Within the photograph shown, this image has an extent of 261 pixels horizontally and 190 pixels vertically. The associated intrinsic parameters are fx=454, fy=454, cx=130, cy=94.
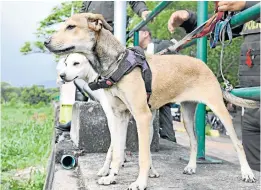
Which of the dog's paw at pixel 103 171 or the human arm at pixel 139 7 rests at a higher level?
the human arm at pixel 139 7

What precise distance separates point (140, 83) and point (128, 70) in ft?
0.33

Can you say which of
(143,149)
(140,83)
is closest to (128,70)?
(140,83)

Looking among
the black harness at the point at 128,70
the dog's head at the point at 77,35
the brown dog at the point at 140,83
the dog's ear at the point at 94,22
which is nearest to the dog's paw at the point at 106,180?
the brown dog at the point at 140,83

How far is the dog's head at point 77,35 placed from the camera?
7.97 ft

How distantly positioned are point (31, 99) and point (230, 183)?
22.8m

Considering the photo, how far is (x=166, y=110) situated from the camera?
17.5ft

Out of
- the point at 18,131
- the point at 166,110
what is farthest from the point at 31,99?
the point at 166,110

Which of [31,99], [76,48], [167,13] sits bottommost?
[31,99]

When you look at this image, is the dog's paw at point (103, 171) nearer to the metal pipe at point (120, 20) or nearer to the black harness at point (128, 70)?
the black harness at point (128, 70)

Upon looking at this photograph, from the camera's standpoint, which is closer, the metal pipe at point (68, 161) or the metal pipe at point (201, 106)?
the metal pipe at point (68, 161)

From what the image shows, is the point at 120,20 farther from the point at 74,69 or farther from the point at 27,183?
the point at 27,183

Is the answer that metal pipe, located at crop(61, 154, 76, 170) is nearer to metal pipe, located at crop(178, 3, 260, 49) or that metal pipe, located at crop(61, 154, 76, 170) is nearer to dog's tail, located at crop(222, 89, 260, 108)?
dog's tail, located at crop(222, 89, 260, 108)

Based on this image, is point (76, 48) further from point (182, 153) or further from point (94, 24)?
point (182, 153)

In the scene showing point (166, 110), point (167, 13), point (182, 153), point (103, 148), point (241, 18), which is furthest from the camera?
point (167, 13)
